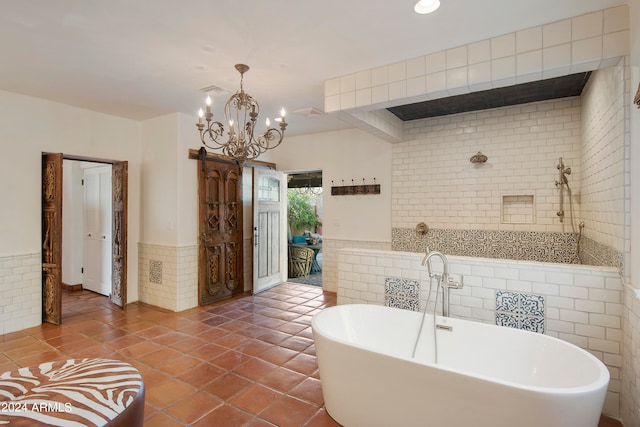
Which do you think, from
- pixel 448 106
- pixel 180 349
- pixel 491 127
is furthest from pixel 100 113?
pixel 491 127

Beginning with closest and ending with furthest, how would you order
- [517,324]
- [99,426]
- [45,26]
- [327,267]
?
[99,426] < [45,26] < [517,324] < [327,267]

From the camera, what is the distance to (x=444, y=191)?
166 inches

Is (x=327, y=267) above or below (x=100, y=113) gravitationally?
below

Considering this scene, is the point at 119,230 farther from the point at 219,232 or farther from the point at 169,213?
the point at 219,232

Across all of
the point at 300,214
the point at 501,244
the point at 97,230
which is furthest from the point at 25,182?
the point at 501,244

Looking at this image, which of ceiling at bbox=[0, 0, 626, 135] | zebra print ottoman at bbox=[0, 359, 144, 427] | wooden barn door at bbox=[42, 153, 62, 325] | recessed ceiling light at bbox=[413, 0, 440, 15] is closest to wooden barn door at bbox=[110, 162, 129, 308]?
wooden barn door at bbox=[42, 153, 62, 325]

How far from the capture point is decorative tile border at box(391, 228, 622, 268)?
3.46 meters

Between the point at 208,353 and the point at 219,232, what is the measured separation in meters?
2.07

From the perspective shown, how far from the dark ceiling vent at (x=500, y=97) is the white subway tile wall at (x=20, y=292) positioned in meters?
4.70

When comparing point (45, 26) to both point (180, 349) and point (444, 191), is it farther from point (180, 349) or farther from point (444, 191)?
point (444, 191)

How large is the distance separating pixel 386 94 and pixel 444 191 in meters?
1.94

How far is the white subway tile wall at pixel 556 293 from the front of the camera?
216 centimetres

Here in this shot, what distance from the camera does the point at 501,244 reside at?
383cm

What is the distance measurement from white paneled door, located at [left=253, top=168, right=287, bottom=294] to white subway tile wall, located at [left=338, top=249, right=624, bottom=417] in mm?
2676
